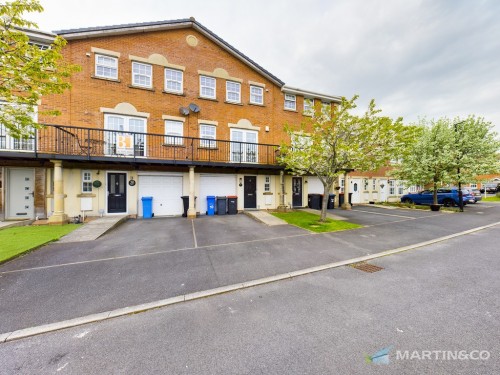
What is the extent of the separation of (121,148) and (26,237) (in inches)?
219

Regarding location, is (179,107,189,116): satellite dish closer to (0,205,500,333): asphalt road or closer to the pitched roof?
the pitched roof

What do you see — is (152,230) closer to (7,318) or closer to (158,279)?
(158,279)

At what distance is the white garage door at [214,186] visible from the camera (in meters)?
13.3

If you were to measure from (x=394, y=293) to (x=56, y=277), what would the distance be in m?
7.20

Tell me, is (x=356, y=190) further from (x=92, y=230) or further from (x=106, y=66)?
(x=106, y=66)

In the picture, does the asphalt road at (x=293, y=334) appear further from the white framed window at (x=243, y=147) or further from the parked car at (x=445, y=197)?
the parked car at (x=445, y=197)

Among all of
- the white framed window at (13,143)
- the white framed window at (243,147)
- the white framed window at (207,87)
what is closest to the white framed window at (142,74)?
the white framed window at (207,87)

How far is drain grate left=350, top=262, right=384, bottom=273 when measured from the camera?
200 inches

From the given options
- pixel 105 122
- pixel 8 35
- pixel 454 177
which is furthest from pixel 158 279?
pixel 454 177

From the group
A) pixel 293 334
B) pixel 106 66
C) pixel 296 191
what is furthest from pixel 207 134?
pixel 293 334

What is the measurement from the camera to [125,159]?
33.4 ft

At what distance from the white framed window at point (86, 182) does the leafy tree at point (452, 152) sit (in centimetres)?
2154

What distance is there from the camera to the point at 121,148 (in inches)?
438

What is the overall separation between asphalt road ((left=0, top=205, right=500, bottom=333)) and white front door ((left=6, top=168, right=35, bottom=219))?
539cm
